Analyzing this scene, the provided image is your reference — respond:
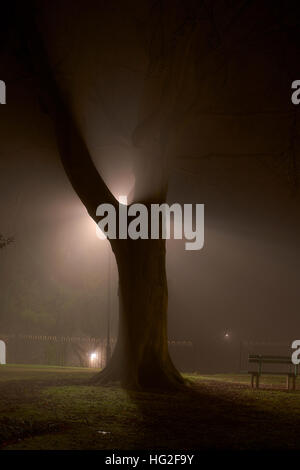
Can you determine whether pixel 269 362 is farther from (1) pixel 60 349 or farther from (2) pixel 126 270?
(1) pixel 60 349

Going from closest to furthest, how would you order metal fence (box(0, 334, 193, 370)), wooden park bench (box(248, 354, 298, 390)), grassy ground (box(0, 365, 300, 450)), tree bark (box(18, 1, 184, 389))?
grassy ground (box(0, 365, 300, 450)) < tree bark (box(18, 1, 184, 389)) < wooden park bench (box(248, 354, 298, 390)) < metal fence (box(0, 334, 193, 370))

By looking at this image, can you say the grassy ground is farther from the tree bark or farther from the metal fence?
the metal fence

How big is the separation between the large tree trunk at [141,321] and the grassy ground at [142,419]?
87 cm

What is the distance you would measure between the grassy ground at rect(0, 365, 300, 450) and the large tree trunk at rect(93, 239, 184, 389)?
871mm

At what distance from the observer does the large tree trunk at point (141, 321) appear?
14320mm

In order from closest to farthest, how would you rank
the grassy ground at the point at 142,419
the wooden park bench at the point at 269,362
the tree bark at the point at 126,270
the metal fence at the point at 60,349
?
1. the grassy ground at the point at 142,419
2. the tree bark at the point at 126,270
3. the wooden park bench at the point at 269,362
4. the metal fence at the point at 60,349

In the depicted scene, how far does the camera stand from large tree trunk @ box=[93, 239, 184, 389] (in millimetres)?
14320

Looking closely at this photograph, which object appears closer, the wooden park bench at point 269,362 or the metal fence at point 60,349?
the wooden park bench at point 269,362

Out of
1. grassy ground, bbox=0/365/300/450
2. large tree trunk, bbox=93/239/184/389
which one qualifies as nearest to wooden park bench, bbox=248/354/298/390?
grassy ground, bbox=0/365/300/450

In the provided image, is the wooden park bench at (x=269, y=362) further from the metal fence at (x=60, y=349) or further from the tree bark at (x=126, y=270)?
the metal fence at (x=60, y=349)

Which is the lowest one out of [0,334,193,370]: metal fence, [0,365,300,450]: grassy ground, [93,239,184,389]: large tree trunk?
[0,334,193,370]: metal fence

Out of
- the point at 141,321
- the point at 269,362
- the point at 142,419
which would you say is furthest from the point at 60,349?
the point at 142,419

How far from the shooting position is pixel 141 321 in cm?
1434

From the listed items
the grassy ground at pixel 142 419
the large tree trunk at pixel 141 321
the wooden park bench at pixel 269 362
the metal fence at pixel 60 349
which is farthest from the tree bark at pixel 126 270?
the metal fence at pixel 60 349
